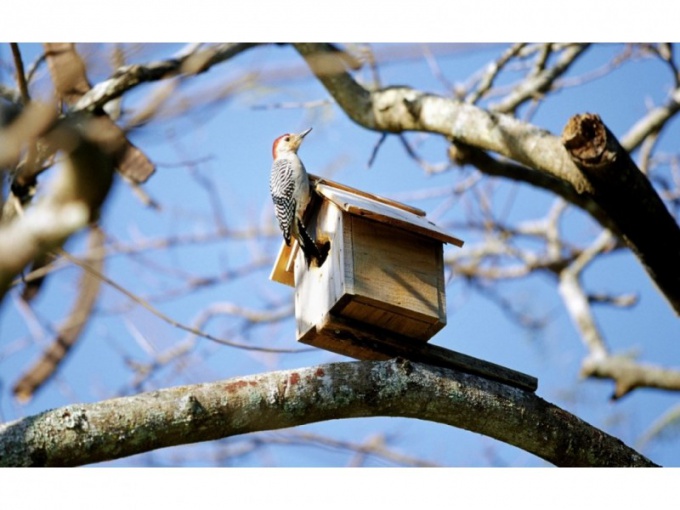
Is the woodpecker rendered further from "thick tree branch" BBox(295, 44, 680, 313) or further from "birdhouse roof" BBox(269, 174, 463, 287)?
"thick tree branch" BBox(295, 44, 680, 313)

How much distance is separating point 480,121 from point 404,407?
179cm

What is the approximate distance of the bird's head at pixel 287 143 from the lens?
15.5ft

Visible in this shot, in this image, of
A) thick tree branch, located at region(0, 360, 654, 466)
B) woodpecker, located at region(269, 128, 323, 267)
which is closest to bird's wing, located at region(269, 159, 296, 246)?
woodpecker, located at region(269, 128, 323, 267)

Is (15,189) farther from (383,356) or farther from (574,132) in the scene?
(574,132)

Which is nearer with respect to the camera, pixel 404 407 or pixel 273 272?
pixel 404 407

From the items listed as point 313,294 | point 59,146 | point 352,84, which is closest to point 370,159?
point 352,84

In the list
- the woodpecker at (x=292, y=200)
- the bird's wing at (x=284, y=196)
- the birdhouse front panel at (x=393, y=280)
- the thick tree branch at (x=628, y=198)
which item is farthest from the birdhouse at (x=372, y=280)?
the thick tree branch at (x=628, y=198)

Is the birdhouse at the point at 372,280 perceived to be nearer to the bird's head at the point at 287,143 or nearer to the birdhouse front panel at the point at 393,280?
the birdhouse front panel at the point at 393,280

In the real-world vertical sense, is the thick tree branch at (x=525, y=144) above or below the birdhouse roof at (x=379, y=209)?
above

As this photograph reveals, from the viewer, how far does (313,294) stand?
3.71 m

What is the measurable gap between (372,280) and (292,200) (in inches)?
30.9

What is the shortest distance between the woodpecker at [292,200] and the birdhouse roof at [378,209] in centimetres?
8

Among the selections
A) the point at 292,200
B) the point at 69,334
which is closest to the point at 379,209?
the point at 292,200

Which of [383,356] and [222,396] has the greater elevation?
[383,356]
